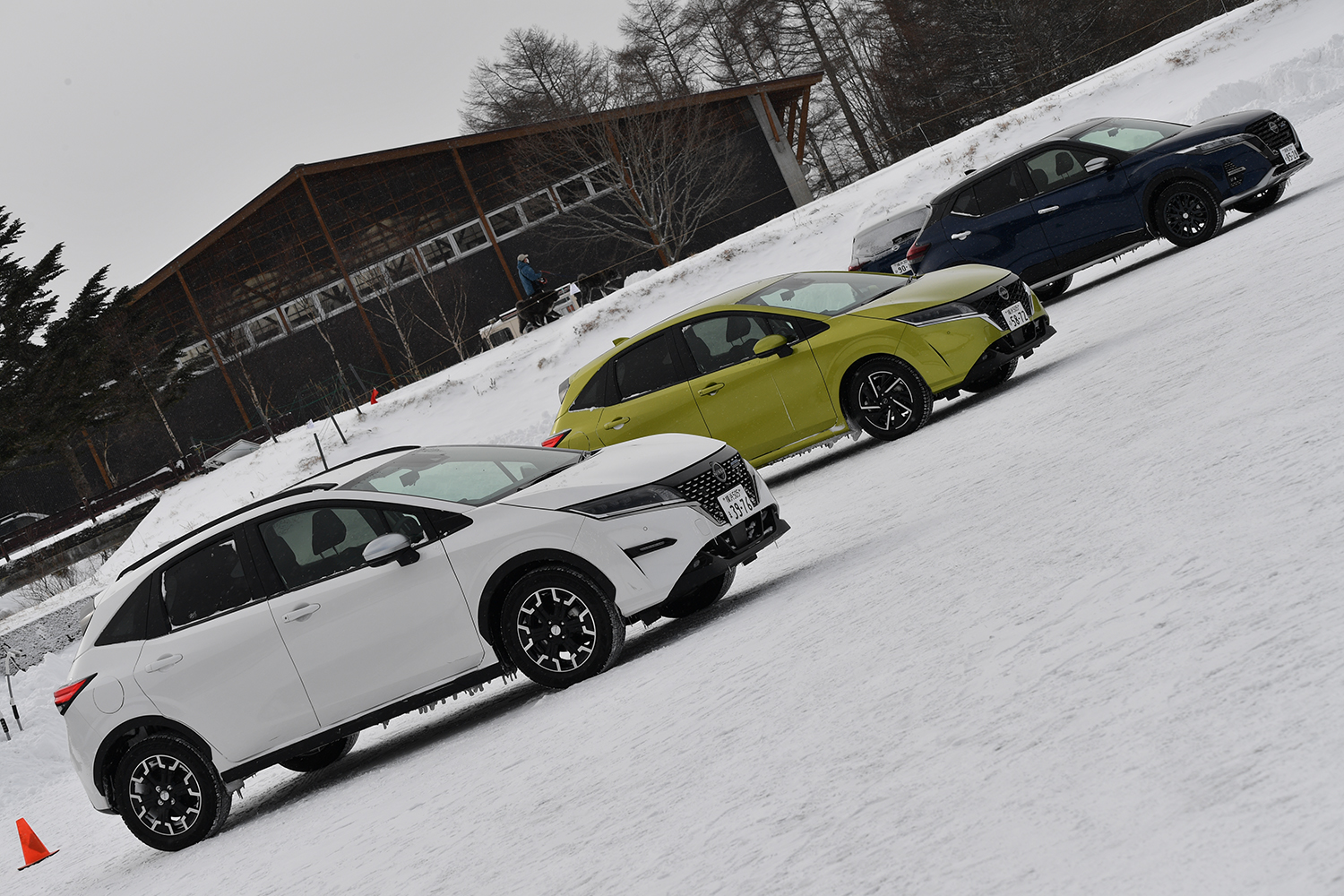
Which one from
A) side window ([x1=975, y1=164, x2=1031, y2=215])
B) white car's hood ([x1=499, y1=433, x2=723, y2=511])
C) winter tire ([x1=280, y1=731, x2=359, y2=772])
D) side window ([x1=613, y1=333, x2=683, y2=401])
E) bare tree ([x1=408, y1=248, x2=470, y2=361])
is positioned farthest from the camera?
bare tree ([x1=408, y1=248, x2=470, y2=361])

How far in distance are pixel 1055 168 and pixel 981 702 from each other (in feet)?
38.7

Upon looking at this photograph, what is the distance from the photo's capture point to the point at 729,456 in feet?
26.3

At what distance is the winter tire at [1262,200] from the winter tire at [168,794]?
11822mm

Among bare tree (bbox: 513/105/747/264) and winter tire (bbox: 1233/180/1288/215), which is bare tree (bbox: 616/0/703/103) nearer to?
bare tree (bbox: 513/105/747/264)

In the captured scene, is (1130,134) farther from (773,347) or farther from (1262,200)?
(773,347)

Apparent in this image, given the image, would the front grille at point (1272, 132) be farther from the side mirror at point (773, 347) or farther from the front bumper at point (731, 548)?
the front bumper at point (731, 548)

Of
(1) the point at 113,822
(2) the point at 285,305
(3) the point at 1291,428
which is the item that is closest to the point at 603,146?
(2) the point at 285,305

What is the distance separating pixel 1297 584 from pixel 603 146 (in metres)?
35.3

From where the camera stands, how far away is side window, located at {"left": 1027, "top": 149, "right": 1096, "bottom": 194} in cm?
1466

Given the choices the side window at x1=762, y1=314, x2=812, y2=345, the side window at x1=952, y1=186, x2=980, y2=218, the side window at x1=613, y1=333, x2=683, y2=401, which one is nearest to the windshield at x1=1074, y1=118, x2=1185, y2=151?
the side window at x1=952, y1=186, x2=980, y2=218

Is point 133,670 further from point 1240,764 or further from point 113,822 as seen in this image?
point 1240,764

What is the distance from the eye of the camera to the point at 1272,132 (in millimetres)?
13539

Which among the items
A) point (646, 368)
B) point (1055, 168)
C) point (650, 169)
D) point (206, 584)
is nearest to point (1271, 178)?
point (1055, 168)

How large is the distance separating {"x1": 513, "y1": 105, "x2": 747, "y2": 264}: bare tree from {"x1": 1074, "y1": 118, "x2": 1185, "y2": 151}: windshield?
23.8 meters
